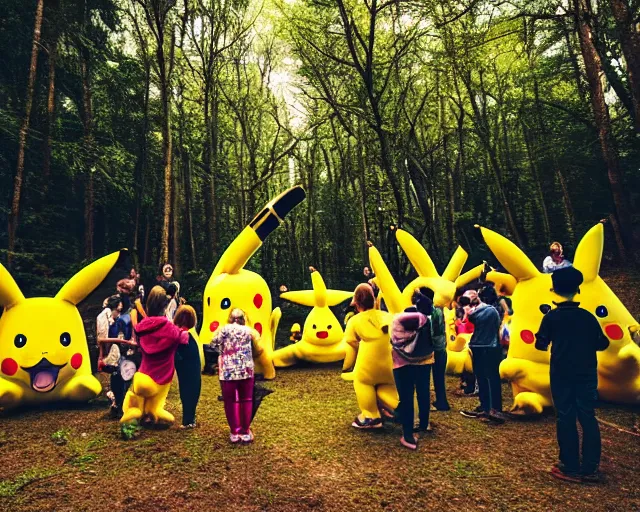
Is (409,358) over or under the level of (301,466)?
over

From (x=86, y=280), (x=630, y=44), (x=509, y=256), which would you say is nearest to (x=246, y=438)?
(x=86, y=280)

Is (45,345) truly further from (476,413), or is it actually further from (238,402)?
(476,413)

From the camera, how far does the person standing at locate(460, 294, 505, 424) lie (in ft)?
16.9

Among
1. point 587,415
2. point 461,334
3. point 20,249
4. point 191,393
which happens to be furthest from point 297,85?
point 587,415

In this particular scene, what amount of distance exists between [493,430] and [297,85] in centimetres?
1564

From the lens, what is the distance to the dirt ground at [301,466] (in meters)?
3.24

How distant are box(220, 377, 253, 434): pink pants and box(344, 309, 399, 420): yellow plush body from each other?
1.27 meters

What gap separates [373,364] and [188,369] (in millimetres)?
2219

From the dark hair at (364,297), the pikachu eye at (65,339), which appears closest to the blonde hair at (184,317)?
the pikachu eye at (65,339)

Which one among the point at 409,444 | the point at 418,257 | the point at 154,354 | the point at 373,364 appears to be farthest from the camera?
the point at 418,257

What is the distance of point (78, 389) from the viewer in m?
5.61

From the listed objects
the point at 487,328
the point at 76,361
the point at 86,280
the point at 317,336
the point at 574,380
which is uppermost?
the point at 86,280

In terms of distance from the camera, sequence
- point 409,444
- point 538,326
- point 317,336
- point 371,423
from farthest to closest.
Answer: point 317,336 < point 538,326 < point 371,423 < point 409,444

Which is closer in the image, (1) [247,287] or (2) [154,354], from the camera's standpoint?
(2) [154,354]
